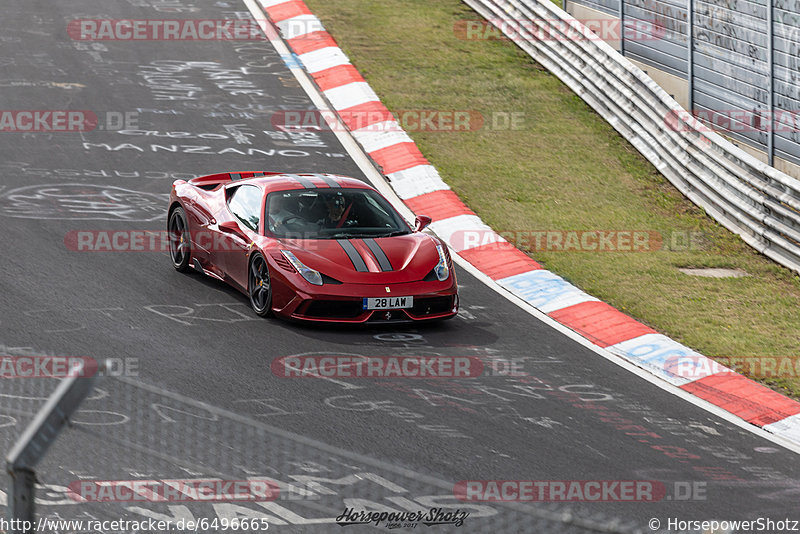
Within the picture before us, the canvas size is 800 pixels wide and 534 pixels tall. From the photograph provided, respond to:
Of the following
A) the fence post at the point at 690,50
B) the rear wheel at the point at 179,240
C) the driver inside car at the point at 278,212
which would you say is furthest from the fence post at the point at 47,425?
the fence post at the point at 690,50

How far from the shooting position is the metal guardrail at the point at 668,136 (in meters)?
13.1

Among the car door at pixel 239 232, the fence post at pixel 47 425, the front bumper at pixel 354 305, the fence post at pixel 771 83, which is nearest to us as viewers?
the fence post at pixel 47 425

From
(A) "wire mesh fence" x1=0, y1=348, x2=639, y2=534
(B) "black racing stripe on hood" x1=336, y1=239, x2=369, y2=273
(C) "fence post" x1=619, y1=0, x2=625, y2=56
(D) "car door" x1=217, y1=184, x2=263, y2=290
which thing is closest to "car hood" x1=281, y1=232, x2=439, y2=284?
(B) "black racing stripe on hood" x1=336, y1=239, x2=369, y2=273

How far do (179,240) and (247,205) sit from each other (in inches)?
44.9

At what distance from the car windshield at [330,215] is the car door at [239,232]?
0.18 metres

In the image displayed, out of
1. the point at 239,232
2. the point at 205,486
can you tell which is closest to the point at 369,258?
the point at 239,232

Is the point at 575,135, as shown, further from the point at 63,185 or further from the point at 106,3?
the point at 106,3

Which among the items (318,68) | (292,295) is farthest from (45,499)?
(318,68)

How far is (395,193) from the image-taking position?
1429 cm

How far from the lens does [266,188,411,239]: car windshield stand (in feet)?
33.6

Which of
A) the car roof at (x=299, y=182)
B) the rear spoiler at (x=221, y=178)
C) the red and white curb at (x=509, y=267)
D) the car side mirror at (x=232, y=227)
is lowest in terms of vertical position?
the red and white curb at (x=509, y=267)

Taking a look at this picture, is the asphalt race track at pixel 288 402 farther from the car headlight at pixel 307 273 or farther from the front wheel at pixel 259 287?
the car headlight at pixel 307 273

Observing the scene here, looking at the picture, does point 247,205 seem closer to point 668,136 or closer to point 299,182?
point 299,182

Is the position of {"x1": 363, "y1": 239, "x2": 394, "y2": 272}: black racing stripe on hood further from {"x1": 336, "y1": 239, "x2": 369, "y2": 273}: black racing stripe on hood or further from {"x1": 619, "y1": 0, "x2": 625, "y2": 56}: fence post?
{"x1": 619, "y1": 0, "x2": 625, "y2": 56}: fence post
